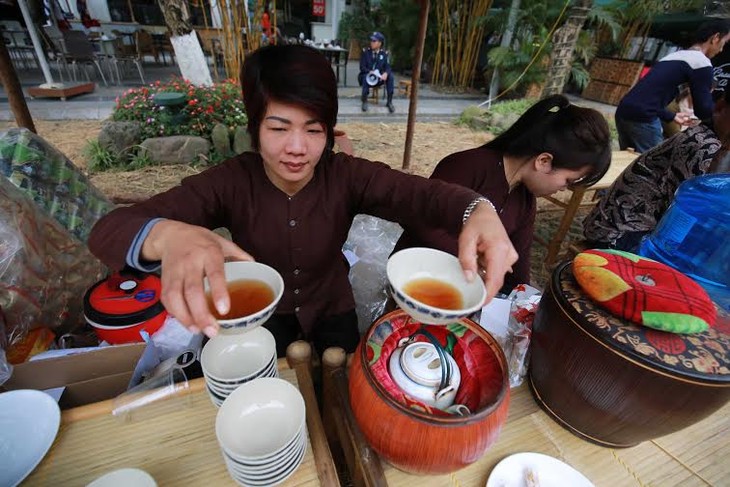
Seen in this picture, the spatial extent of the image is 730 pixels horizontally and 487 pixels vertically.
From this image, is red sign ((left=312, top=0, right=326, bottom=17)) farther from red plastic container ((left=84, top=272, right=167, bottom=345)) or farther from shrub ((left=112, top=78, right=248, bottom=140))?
red plastic container ((left=84, top=272, right=167, bottom=345))

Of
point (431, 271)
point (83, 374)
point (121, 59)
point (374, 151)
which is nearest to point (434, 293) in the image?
point (431, 271)

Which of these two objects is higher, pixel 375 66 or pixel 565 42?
pixel 565 42

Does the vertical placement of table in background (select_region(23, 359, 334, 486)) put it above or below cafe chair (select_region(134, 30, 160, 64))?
below

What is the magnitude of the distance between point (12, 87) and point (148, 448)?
2.59 m

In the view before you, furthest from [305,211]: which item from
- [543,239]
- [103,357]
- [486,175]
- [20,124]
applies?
[543,239]

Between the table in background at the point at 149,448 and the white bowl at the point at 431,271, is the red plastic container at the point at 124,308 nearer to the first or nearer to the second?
the table in background at the point at 149,448

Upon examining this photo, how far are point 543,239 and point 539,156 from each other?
8.86 feet

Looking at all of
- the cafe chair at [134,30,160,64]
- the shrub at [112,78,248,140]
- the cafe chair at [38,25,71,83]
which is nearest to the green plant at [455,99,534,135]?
the shrub at [112,78,248,140]

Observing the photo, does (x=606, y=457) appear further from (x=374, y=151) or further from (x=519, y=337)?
(x=374, y=151)

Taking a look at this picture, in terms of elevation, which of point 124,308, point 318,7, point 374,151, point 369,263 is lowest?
point 374,151

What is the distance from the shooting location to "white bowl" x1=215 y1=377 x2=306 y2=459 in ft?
3.04

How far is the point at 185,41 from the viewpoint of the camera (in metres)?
5.81

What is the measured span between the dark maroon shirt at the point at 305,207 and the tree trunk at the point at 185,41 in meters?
5.48

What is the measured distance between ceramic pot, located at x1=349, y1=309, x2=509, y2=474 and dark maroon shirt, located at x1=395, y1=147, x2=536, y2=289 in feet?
3.46
